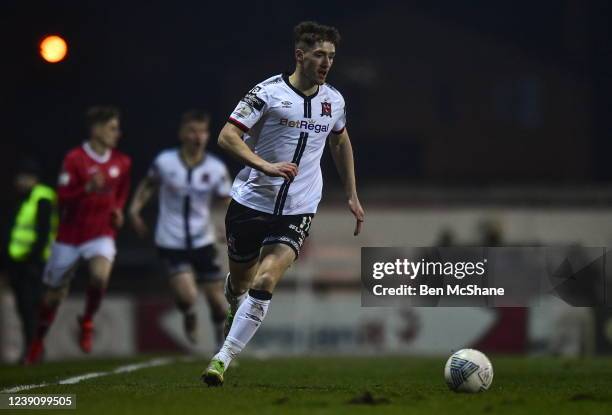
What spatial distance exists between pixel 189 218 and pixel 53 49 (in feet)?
7.30

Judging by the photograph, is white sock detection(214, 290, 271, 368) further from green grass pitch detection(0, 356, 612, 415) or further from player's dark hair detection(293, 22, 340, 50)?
player's dark hair detection(293, 22, 340, 50)

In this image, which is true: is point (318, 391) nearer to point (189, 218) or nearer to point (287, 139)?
point (287, 139)

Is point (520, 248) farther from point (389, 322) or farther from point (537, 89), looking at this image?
point (537, 89)

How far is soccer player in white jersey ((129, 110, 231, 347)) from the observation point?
1353 centimetres

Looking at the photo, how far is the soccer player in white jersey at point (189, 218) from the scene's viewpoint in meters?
13.5

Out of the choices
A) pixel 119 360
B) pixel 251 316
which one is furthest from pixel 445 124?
pixel 251 316

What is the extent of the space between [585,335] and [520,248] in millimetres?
1600

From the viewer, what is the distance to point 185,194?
536 inches

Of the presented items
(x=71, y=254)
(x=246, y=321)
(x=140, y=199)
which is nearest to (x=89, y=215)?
(x=71, y=254)

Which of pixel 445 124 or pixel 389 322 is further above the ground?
pixel 445 124

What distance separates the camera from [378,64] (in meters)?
48.2

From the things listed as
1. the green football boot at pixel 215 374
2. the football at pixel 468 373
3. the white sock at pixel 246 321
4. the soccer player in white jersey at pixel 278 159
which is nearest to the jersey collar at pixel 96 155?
the soccer player in white jersey at pixel 278 159

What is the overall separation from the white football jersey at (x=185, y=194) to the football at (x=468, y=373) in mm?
5132

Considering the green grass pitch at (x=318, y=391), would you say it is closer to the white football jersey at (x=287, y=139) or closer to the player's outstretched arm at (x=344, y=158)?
the white football jersey at (x=287, y=139)
